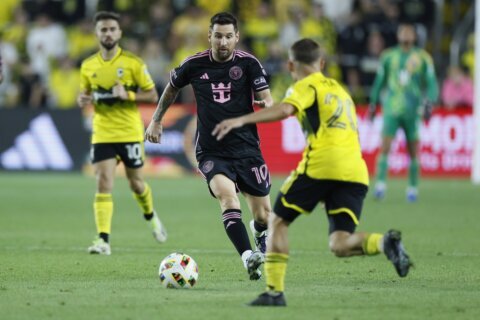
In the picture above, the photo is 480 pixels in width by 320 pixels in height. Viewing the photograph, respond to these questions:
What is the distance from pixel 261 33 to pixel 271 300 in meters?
17.2

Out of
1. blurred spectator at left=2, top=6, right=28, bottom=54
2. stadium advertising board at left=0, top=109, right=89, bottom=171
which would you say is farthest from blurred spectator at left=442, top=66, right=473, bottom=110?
blurred spectator at left=2, top=6, right=28, bottom=54

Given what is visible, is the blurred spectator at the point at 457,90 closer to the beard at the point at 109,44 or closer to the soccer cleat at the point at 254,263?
the beard at the point at 109,44

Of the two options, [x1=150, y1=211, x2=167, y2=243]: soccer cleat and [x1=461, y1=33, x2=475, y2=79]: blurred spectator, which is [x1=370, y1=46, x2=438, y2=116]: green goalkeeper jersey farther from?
[x1=150, y1=211, x2=167, y2=243]: soccer cleat

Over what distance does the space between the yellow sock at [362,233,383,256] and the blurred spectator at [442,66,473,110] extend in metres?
16.3

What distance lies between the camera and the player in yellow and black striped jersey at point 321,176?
7617 millimetres

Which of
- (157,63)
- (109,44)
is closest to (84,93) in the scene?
(109,44)

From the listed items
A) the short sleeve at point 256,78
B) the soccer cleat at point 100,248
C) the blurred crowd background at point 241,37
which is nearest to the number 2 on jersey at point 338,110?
the short sleeve at point 256,78

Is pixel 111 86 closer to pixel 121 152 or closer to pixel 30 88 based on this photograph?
pixel 121 152

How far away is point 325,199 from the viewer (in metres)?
7.99

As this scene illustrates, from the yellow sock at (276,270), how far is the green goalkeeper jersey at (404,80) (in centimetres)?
1079

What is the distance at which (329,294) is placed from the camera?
27.3 feet

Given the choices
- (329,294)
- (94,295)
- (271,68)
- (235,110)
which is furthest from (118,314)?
(271,68)

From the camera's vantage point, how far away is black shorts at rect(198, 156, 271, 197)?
9688 millimetres

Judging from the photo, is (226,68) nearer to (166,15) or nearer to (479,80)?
(479,80)
